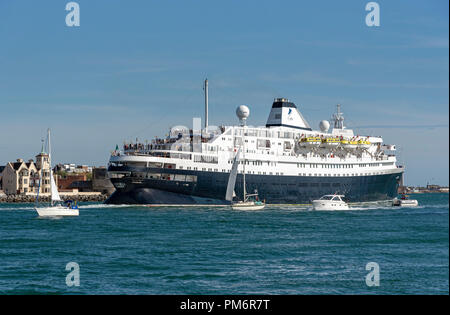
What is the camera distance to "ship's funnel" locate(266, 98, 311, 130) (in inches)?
3428

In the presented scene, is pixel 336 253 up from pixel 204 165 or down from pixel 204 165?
down

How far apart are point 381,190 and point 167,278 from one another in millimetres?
71384

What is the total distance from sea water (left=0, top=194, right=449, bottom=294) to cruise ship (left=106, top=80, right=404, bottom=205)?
13327 mm

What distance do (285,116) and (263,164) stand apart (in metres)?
12.2

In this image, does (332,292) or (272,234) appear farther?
(272,234)

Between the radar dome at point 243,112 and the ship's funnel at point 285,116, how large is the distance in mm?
6368

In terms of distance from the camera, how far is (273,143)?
81500 mm

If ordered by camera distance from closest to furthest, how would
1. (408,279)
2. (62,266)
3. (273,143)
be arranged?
(408,279) < (62,266) < (273,143)

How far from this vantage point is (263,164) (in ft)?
254

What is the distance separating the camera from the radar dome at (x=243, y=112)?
82.1 meters

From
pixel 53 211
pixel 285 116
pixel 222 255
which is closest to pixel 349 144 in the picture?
pixel 285 116

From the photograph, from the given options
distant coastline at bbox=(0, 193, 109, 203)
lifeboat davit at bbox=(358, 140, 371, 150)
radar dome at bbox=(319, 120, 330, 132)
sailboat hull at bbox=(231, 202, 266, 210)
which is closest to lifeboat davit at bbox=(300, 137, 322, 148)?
lifeboat davit at bbox=(358, 140, 371, 150)
